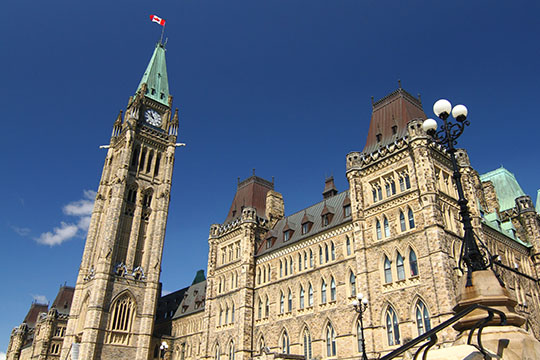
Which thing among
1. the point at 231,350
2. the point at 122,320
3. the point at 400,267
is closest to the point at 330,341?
the point at 400,267

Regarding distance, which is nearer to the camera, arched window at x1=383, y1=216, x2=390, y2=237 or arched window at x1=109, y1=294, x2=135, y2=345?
arched window at x1=383, y1=216, x2=390, y2=237

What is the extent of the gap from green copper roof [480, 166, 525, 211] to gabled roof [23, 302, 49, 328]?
3655 inches

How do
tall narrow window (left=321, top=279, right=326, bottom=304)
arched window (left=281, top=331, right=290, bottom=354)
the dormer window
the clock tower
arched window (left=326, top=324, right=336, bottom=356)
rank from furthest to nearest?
the clock tower, the dormer window, arched window (left=281, top=331, right=290, bottom=354), tall narrow window (left=321, top=279, right=326, bottom=304), arched window (left=326, top=324, right=336, bottom=356)

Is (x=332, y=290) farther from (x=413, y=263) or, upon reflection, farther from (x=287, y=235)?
(x=287, y=235)

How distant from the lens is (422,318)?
27.3 meters

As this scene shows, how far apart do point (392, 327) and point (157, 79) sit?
214 feet

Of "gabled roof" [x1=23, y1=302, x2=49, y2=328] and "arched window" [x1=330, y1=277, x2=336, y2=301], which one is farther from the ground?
"gabled roof" [x1=23, y1=302, x2=49, y2=328]

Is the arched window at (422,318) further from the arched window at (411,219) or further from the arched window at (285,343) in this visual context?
the arched window at (285,343)

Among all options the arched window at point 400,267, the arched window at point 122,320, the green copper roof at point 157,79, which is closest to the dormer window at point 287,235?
the arched window at point 400,267

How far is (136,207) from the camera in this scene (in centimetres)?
6481

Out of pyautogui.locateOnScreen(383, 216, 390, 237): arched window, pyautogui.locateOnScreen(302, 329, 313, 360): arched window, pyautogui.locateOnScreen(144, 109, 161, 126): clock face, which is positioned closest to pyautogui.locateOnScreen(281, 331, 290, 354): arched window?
pyautogui.locateOnScreen(302, 329, 313, 360): arched window

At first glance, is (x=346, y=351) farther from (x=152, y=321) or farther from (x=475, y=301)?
(x=152, y=321)

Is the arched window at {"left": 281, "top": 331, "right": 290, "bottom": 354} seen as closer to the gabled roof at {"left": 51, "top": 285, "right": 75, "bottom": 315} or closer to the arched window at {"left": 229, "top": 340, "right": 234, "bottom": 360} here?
the arched window at {"left": 229, "top": 340, "right": 234, "bottom": 360}

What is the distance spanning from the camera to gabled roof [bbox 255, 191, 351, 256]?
3856cm
